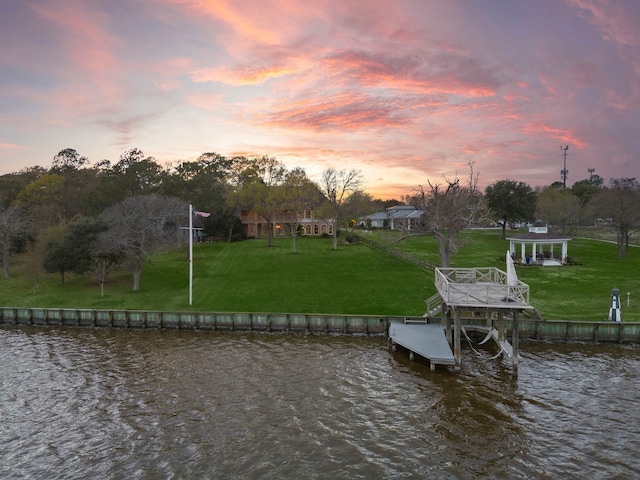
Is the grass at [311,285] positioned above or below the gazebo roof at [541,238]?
below

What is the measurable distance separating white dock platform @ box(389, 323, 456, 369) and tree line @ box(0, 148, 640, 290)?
11128 millimetres

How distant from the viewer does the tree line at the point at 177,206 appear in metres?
43.8

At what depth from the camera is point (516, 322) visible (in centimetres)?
2408

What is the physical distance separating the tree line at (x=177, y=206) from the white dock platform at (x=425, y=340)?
11128 mm

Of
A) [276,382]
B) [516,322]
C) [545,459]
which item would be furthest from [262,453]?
[516,322]

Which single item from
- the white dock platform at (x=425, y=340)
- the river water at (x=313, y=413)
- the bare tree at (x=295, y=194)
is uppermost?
the bare tree at (x=295, y=194)

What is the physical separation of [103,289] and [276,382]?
2726 cm

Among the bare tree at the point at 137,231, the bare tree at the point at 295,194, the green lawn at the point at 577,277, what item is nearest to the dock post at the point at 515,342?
the green lawn at the point at 577,277

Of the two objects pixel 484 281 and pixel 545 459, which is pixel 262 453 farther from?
pixel 484 281

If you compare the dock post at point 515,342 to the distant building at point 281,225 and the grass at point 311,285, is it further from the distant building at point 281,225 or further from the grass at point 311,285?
the distant building at point 281,225

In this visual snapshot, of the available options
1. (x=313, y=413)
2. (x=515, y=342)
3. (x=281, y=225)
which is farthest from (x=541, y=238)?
(x=281, y=225)

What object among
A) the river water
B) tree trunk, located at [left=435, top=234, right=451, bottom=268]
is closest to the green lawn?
tree trunk, located at [left=435, top=234, right=451, bottom=268]

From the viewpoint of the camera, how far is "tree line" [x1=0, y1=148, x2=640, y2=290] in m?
43.8

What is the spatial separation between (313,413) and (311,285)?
24323 millimetres
